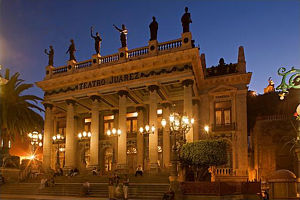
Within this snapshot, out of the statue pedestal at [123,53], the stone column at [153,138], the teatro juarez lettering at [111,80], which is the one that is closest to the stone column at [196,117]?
the stone column at [153,138]

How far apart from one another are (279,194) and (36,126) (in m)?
Answer: 26.5

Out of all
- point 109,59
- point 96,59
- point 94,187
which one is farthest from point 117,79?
point 94,187

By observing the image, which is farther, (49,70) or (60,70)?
(49,70)

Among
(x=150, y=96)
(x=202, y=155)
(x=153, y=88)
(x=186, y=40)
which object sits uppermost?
(x=186, y=40)

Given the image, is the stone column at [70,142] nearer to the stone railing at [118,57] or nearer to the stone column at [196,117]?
the stone railing at [118,57]

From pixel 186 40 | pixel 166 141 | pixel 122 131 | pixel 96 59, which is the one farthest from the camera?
pixel 96 59

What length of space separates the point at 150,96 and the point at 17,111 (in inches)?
505

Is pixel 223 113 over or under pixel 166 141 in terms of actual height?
over

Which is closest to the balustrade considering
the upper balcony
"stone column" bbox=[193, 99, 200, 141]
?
the upper balcony

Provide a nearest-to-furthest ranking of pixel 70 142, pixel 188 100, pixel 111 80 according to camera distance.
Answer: pixel 188 100 < pixel 111 80 < pixel 70 142

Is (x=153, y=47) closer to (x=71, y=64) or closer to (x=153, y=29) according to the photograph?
(x=153, y=29)

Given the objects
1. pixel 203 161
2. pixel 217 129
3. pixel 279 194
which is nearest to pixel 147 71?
pixel 217 129

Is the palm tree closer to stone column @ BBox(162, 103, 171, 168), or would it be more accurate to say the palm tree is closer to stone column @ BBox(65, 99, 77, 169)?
stone column @ BBox(65, 99, 77, 169)

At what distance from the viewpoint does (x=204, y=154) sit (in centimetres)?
2244
